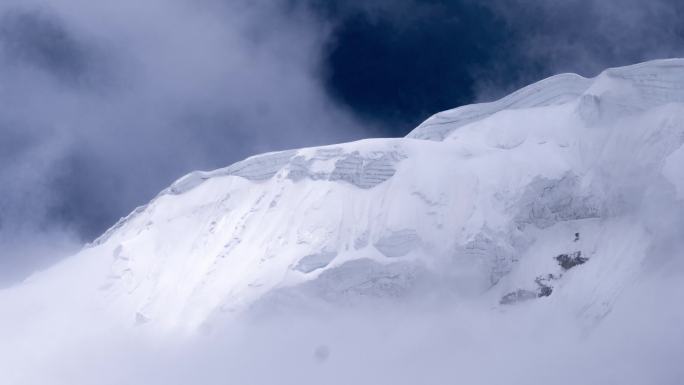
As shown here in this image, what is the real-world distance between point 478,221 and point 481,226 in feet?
4.47

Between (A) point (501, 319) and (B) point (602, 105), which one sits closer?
(A) point (501, 319)

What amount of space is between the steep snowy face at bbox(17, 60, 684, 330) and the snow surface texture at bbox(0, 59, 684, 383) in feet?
0.67

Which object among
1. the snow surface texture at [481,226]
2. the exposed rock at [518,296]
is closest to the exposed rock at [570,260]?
the snow surface texture at [481,226]

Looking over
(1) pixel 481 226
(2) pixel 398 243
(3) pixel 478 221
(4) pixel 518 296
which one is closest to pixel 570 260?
(4) pixel 518 296

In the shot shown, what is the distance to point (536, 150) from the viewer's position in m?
190

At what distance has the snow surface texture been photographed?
566 ft

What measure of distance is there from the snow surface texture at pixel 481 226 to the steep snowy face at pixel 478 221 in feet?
0.67

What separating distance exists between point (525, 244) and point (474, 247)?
7.66 metres

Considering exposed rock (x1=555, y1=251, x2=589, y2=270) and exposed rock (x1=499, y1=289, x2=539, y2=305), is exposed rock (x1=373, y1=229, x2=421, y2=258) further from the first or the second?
exposed rock (x1=555, y1=251, x2=589, y2=270)

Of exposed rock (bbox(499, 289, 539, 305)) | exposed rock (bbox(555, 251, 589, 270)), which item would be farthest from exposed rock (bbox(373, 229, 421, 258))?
exposed rock (bbox(555, 251, 589, 270))

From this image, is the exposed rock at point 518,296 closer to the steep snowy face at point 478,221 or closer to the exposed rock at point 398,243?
the steep snowy face at point 478,221

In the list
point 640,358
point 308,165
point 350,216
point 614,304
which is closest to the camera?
point 640,358

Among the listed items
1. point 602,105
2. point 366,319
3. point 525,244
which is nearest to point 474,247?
point 525,244

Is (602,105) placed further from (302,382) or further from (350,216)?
(302,382)
